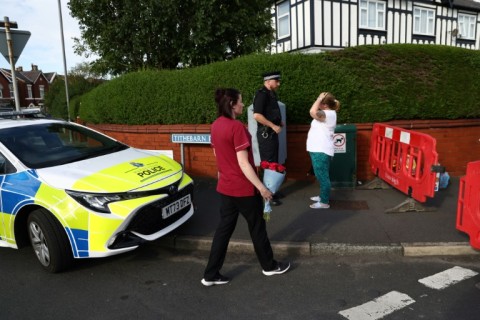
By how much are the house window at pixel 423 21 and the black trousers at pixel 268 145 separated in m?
17.9

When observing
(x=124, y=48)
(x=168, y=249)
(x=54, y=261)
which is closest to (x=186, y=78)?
(x=124, y=48)

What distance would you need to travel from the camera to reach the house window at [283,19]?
17734 millimetres

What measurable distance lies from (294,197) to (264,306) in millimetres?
2890

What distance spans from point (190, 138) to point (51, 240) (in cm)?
359

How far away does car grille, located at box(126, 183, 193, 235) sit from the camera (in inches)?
141

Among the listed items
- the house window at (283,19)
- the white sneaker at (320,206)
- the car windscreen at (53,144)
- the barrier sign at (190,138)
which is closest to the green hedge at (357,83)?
the barrier sign at (190,138)

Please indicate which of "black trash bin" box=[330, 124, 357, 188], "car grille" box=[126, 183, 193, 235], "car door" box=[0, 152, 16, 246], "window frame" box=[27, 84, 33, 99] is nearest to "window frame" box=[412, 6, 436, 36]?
"black trash bin" box=[330, 124, 357, 188]

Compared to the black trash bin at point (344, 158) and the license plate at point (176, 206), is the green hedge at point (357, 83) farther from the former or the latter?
the license plate at point (176, 206)

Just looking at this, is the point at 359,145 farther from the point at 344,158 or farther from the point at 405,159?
the point at 405,159

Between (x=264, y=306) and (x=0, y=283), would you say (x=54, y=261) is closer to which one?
(x=0, y=283)

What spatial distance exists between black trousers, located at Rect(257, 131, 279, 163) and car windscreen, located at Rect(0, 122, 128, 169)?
1796 mm

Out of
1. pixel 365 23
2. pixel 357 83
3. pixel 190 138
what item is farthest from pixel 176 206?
pixel 365 23

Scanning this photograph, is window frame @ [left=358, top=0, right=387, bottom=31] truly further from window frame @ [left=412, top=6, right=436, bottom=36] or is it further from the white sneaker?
the white sneaker

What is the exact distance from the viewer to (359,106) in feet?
21.3
